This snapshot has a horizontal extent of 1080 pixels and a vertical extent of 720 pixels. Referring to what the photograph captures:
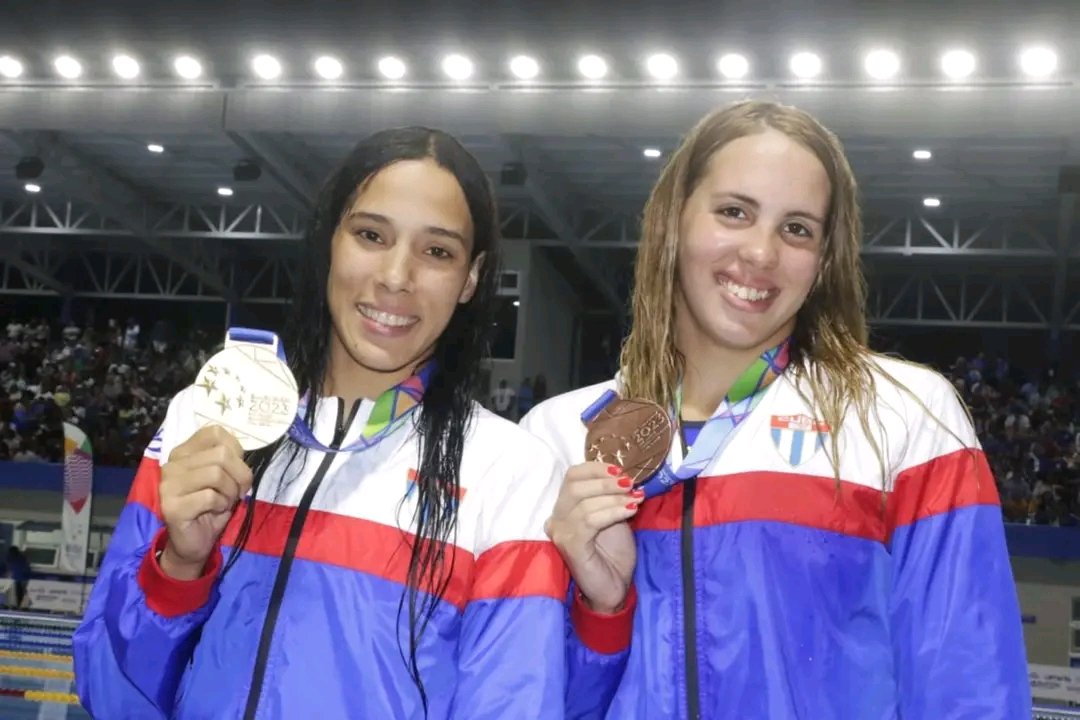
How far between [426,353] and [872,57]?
26.2 feet

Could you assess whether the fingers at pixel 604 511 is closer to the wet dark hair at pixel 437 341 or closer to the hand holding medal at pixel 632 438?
the hand holding medal at pixel 632 438

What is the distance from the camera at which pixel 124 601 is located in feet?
5.64

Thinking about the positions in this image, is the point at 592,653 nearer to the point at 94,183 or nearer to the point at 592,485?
the point at 592,485

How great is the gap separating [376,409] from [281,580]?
305 mm

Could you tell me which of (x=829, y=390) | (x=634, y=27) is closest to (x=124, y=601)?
(x=829, y=390)

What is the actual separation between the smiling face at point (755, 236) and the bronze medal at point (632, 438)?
216 millimetres

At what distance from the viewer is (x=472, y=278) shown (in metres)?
2.02

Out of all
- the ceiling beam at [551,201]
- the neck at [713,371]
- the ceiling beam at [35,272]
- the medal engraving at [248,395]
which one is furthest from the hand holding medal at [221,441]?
the ceiling beam at [35,272]

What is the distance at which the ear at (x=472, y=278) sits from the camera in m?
2.01

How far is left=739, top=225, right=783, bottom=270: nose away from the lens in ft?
5.97

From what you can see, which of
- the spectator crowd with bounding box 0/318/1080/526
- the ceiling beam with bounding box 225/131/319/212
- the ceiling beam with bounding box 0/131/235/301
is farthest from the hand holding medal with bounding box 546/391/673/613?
the ceiling beam with bounding box 0/131/235/301

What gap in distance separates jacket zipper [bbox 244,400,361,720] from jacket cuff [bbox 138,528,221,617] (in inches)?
3.6

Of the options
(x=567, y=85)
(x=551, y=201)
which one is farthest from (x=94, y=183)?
(x=567, y=85)

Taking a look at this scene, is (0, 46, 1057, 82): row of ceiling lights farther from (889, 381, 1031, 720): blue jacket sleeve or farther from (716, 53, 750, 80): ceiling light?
(889, 381, 1031, 720): blue jacket sleeve
